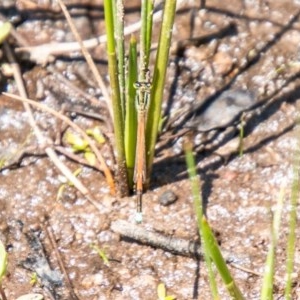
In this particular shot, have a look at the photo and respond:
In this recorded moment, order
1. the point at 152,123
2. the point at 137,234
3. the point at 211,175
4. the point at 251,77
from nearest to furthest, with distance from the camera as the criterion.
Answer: the point at 152,123
the point at 137,234
the point at 211,175
the point at 251,77

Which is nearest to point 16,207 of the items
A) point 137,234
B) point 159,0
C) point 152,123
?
point 137,234

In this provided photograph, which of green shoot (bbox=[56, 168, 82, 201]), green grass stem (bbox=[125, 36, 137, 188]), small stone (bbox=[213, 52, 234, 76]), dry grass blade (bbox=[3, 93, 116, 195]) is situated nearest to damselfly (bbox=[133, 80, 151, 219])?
green grass stem (bbox=[125, 36, 137, 188])

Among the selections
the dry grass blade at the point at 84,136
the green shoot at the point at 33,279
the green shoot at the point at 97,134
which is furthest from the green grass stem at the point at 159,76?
the green shoot at the point at 33,279

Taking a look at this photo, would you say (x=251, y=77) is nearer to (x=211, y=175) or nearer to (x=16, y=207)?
(x=211, y=175)

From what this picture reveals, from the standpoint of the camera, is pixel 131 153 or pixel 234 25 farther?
pixel 234 25

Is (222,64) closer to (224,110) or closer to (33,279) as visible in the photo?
(224,110)

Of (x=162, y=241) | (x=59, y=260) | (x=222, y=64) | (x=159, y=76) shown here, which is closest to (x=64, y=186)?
(x=59, y=260)

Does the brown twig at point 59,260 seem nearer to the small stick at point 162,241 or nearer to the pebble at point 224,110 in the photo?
the small stick at point 162,241

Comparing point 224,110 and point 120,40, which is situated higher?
point 224,110
